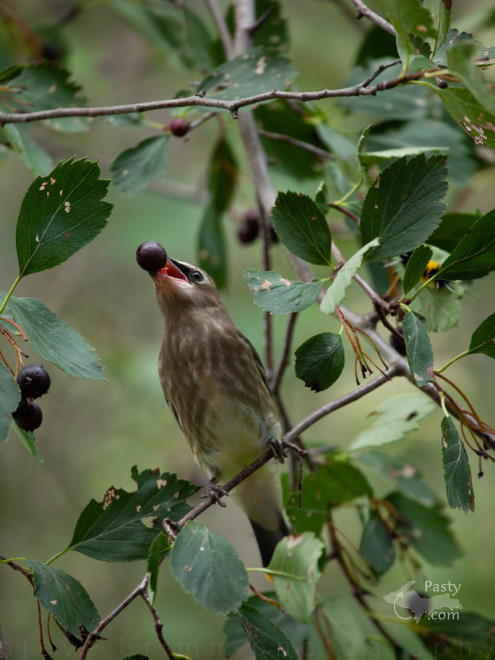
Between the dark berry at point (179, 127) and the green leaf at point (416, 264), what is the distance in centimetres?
144

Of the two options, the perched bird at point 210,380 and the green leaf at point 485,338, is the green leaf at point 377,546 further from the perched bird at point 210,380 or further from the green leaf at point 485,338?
the green leaf at point 485,338

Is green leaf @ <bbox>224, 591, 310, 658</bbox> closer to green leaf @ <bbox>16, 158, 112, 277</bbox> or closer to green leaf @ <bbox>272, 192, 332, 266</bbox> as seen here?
green leaf @ <bbox>272, 192, 332, 266</bbox>

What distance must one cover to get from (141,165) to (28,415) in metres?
1.34

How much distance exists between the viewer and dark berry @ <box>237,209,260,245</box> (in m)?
4.23

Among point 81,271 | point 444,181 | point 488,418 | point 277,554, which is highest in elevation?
point 444,181

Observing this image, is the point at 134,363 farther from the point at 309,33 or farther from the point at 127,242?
the point at 309,33

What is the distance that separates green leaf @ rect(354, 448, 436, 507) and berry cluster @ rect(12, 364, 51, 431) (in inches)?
67.1

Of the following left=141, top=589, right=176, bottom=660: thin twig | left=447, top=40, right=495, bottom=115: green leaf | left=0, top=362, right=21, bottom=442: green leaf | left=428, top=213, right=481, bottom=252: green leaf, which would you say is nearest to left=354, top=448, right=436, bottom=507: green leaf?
left=428, top=213, right=481, bottom=252: green leaf

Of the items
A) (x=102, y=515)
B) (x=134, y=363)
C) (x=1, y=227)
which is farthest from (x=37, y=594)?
(x=1, y=227)

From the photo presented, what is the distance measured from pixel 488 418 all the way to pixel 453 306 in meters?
4.24

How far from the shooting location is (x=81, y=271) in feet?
23.0

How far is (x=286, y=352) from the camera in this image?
347 cm

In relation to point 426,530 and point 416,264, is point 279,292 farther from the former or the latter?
point 426,530

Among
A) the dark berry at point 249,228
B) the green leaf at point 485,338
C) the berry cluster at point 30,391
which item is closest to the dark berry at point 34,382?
the berry cluster at point 30,391
